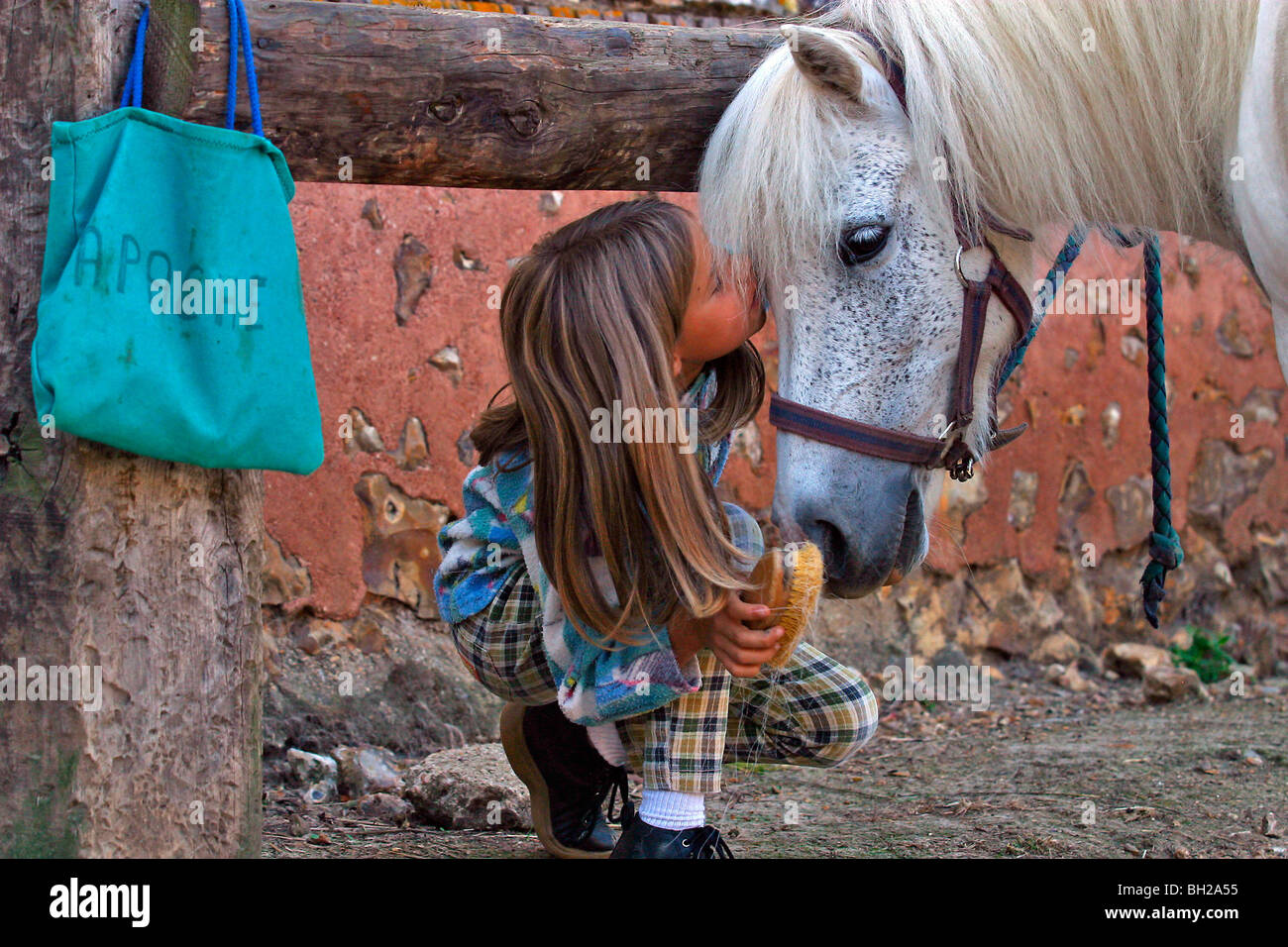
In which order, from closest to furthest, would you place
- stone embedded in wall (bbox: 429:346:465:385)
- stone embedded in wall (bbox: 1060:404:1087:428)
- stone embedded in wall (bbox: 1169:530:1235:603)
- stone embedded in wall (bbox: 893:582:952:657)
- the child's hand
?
1. the child's hand
2. stone embedded in wall (bbox: 429:346:465:385)
3. stone embedded in wall (bbox: 893:582:952:657)
4. stone embedded in wall (bbox: 1060:404:1087:428)
5. stone embedded in wall (bbox: 1169:530:1235:603)

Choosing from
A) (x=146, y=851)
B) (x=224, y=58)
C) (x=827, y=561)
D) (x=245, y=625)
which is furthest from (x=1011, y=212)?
(x=146, y=851)

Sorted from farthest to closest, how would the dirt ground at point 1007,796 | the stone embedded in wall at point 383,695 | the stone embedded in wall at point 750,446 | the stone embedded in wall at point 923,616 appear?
the stone embedded in wall at point 923,616
the stone embedded in wall at point 750,446
the stone embedded in wall at point 383,695
the dirt ground at point 1007,796

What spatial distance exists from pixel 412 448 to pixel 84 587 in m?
1.47

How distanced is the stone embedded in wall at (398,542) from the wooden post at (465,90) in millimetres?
1231

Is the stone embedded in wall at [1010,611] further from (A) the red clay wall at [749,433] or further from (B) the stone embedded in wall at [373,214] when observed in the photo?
(B) the stone embedded in wall at [373,214]

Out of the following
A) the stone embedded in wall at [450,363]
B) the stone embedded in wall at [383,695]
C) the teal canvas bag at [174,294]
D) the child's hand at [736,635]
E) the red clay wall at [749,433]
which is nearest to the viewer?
the teal canvas bag at [174,294]

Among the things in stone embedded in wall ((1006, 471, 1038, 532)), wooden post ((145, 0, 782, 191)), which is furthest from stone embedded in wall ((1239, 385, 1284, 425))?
wooden post ((145, 0, 782, 191))

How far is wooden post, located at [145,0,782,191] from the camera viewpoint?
1.62m

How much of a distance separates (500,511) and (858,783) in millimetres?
1252

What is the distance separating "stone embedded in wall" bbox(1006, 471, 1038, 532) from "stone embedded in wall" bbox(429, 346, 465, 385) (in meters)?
1.77

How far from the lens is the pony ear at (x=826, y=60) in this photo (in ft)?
5.38

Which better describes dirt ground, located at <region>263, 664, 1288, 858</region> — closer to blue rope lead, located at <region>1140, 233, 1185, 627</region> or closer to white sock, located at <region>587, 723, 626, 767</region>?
white sock, located at <region>587, 723, 626, 767</region>

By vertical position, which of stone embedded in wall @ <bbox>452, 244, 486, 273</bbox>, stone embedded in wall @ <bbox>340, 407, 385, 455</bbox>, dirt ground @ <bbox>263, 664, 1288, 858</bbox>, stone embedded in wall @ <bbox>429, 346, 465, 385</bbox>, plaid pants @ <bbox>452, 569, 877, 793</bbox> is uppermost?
stone embedded in wall @ <bbox>452, 244, 486, 273</bbox>

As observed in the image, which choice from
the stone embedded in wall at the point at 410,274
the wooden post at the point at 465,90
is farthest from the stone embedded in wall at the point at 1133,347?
the wooden post at the point at 465,90
